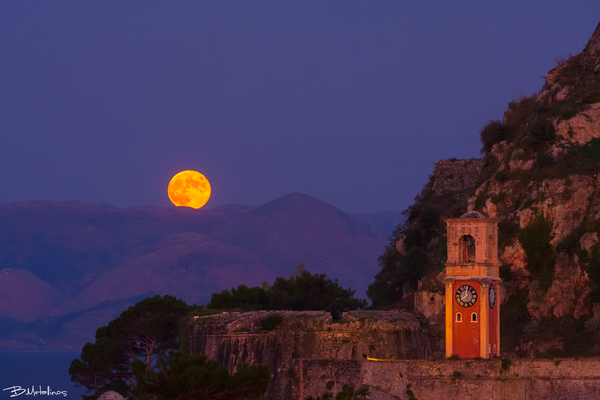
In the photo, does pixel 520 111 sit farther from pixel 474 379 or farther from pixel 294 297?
pixel 474 379

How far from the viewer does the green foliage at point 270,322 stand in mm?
75125

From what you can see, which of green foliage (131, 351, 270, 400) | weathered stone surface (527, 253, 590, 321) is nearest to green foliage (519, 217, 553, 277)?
weathered stone surface (527, 253, 590, 321)

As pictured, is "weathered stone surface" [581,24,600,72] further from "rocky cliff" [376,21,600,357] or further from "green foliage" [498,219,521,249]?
"green foliage" [498,219,521,249]

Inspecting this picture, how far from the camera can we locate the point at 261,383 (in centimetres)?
4912

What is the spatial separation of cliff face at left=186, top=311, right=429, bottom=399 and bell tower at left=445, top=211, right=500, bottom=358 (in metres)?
9.00

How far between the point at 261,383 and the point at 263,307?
41.2m

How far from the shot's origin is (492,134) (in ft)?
328

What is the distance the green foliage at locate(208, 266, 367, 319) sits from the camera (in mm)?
91000

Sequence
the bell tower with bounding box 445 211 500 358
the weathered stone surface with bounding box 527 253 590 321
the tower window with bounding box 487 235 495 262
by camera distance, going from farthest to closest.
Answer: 1. the weathered stone surface with bounding box 527 253 590 321
2. the tower window with bounding box 487 235 495 262
3. the bell tower with bounding box 445 211 500 358

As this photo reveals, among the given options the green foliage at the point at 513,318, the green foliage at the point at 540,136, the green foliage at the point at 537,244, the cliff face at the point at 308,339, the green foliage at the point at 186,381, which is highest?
the green foliage at the point at 540,136

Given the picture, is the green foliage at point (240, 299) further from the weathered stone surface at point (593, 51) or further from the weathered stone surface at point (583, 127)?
the weathered stone surface at point (593, 51)

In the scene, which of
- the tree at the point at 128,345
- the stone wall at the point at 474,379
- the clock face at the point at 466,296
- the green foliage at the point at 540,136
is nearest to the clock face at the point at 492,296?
the clock face at the point at 466,296

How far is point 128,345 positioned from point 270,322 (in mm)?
22248

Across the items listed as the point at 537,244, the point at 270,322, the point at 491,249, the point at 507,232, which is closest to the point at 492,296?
the point at 491,249
